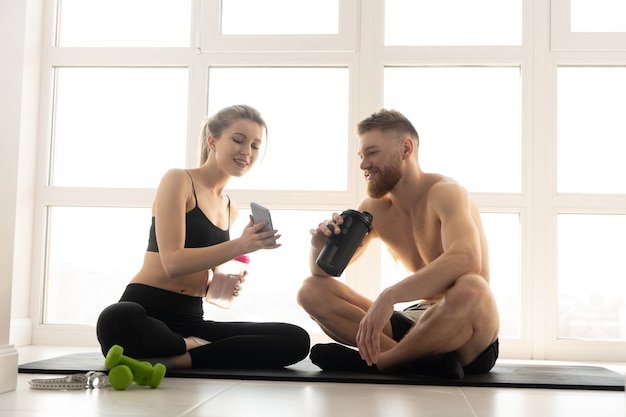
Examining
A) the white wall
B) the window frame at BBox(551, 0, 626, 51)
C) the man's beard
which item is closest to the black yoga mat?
the white wall

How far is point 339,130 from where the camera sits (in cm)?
339

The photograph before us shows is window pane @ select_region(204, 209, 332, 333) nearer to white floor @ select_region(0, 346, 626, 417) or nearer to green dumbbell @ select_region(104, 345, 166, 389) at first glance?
white floor @ select_region(0, 346, 626, 417)

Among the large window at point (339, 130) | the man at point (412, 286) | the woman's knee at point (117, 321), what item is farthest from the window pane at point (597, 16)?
the woman's knee at point (117, 321)

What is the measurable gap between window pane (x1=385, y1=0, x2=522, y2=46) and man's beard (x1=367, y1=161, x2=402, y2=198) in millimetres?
1189

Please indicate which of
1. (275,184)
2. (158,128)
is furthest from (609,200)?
(158,128)

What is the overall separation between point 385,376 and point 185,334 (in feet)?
1.97

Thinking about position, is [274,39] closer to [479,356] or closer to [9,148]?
[479,356]

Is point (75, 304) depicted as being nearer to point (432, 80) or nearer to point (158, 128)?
point (158, 128)

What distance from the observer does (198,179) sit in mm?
2344

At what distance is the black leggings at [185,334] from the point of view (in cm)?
209

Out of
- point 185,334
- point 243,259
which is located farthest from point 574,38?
point 185,334

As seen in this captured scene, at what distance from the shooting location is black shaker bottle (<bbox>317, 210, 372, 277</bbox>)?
2.02 metres

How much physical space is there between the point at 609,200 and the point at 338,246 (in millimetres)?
1650

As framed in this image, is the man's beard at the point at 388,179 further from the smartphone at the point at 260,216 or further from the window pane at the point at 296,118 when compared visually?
the window pane at the point at 296,118
